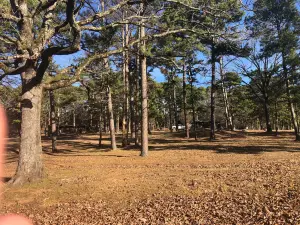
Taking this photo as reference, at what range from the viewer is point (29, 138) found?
7.46 meters

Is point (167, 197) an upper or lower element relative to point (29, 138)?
lower

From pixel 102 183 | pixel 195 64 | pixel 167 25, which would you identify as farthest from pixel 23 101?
pixel 195 64

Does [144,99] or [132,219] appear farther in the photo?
[144,99]

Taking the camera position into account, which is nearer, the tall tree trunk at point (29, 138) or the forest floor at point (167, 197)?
the forest floor at point (167, 197)

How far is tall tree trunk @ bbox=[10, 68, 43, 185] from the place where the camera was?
24.3ft

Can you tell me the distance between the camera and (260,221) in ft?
15.3

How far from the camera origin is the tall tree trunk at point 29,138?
7.39 metres

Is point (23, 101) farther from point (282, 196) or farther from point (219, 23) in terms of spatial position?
point (219, 23)

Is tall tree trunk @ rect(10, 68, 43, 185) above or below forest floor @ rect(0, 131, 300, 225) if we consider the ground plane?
above

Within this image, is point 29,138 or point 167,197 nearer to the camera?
point 167,197

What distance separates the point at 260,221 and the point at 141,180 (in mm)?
3822

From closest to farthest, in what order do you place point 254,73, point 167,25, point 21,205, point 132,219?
1. point 132,219
2. point 21,205
3. point 167,25
4. point 254,73

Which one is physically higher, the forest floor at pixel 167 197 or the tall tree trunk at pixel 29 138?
the tall tree trunk at pixel 29 138

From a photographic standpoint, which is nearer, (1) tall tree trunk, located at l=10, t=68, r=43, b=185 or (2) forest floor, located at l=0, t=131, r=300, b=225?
(2) forest floor, located at l=0, t=131, r=300, b=225
